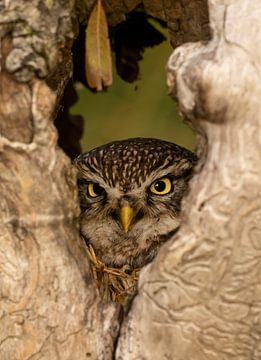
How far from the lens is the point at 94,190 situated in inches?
135

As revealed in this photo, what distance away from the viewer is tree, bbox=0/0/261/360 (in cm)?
233

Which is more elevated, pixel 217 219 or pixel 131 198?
pixel 217 219

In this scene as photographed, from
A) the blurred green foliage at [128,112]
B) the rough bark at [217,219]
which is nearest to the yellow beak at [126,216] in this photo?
the rough bark at [217,219]

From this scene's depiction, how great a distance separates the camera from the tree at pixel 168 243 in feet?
7.66

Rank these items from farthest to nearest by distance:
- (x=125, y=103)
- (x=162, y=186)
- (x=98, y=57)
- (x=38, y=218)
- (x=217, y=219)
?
(x=125, y=103)
(x=162, y=186)
(x=98, y=57)
(x=38, y=218)
(x=217, y=219)

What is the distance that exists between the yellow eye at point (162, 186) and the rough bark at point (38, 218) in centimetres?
87

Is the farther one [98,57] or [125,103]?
[125,103]

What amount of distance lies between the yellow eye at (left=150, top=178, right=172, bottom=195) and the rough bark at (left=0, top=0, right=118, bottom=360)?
0.87 meters

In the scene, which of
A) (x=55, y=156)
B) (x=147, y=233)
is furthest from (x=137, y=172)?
(x=55, y=156)

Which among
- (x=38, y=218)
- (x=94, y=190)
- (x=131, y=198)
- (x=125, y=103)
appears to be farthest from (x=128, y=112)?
(x=38, y=218)

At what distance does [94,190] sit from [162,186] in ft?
0.86

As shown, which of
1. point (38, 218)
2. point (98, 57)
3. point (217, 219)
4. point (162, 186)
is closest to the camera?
point (217, 219)

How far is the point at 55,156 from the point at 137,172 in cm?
89

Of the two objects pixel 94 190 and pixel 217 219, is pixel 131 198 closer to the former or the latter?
pixel 94 190
